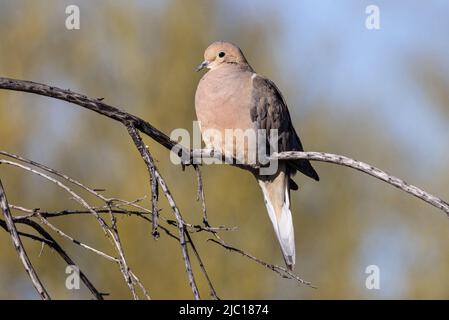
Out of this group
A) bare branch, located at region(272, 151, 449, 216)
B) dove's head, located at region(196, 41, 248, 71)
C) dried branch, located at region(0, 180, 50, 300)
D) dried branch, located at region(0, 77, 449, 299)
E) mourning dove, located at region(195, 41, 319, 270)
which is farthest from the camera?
dove's head, located at region(196, 41, 248, 71)

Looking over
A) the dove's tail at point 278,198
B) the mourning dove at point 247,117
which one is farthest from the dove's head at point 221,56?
the dove's tail at point 278,198

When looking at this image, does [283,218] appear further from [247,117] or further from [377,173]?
[377,173]

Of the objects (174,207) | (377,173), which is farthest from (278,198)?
(174,207)

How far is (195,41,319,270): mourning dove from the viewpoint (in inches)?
186

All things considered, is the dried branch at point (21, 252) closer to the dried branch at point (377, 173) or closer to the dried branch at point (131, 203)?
the dried branch at point (131, 203)

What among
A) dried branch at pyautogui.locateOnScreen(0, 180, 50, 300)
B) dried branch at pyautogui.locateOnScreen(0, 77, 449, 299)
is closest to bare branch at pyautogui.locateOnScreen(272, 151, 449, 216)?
dried branch at pyautogui.locateOnScreen(0, 77, 449, 299)

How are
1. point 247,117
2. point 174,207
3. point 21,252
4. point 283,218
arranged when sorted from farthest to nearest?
point 283,218
point 247,117
point 174,207
point 21,252

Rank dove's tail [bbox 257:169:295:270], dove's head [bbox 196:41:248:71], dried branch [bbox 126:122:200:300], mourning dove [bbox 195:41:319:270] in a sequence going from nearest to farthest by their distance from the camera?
1. dried branch [bbox 126:122:200:300]
2. mourning dove [bbox 195:41:319:270]
3. dove's tail [bbox 257:169:295:270]
4. dove's head [bbox 196:41:248:71]

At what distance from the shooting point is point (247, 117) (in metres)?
4.82

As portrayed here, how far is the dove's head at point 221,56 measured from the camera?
201 inches

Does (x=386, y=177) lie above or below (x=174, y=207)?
above

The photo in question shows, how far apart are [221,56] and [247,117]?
46cm

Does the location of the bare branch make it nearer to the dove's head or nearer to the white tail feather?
the white tail feather
